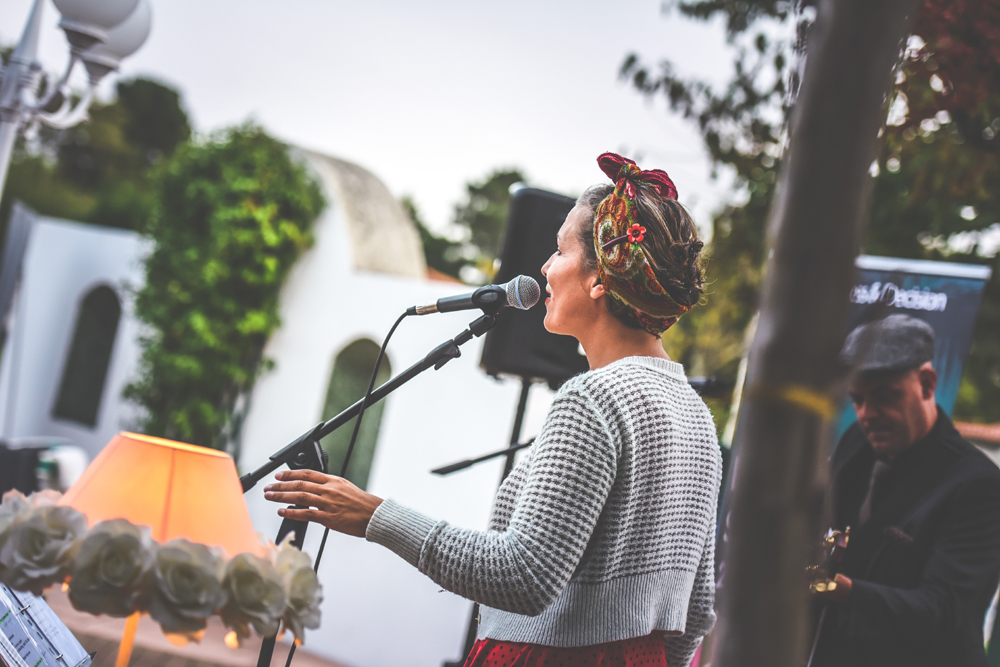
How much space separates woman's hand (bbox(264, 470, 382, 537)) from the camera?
1.21m

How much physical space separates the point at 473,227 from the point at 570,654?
2537 centimetres

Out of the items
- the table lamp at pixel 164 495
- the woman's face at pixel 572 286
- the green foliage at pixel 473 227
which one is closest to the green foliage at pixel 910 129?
the woman's face at pixel 572 286

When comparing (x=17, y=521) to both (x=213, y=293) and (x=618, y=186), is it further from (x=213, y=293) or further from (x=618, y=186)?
(x=213, y=293)

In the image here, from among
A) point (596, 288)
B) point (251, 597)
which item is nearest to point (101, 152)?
point (596, 288)

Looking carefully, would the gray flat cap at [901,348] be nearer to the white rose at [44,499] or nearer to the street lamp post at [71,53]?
the white rose at [44,499]

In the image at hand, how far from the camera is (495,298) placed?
1.54m

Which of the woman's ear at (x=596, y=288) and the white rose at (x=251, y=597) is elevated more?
the woman's ear at (x=596, y=288)

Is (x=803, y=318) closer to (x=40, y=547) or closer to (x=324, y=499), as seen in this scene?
(x=324, y=499)

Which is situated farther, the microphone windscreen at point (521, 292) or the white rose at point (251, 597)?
the microphone windscreen at point (521, 292)

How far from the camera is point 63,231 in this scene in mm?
7910

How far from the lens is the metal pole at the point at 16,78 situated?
10.3ft

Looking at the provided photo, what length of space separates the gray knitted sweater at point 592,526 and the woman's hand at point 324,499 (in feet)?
0.10

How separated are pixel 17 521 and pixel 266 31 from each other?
1163 cm

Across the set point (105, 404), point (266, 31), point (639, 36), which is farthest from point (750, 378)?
point (266, 31)
